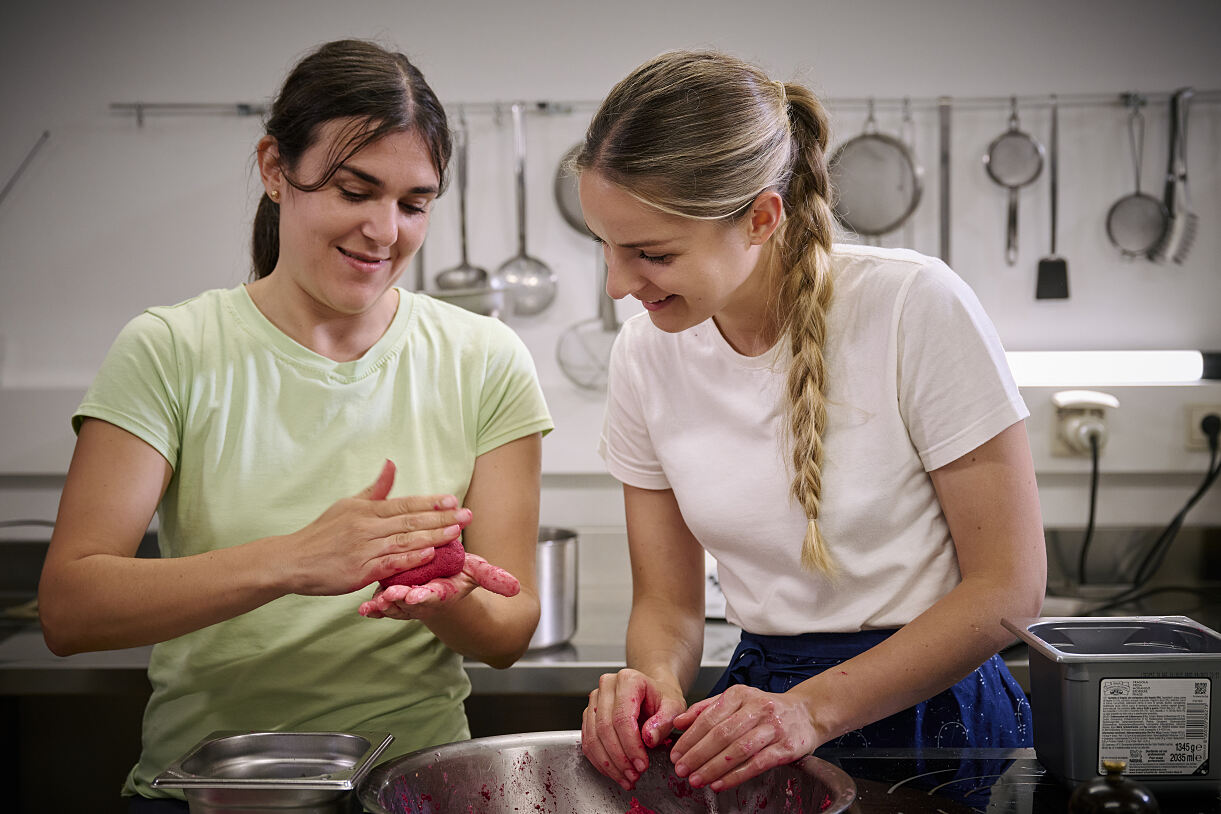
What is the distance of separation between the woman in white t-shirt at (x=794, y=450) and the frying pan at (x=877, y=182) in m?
1.03

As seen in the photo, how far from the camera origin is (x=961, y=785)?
0.87 metres

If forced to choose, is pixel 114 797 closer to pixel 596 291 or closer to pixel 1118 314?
pixel 596 291

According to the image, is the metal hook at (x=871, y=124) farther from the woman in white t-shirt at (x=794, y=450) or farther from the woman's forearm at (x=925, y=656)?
the woman's forearm at (x=925, y=656)

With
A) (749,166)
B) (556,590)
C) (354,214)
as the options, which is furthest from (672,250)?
(556,590)

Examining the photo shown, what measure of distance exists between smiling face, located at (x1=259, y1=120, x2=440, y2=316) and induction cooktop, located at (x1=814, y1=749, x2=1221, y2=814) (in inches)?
26.5

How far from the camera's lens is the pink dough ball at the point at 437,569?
0.96 m

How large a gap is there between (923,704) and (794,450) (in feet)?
0.96

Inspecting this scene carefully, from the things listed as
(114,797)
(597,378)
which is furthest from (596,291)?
(114,797)

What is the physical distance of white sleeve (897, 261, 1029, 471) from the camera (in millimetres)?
1007

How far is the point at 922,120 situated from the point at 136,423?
1.68 metres

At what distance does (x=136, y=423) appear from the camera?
110cm

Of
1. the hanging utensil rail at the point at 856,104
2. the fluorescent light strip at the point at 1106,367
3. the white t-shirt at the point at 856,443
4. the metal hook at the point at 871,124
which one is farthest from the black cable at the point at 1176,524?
the white t-shirt at the point at 856,443

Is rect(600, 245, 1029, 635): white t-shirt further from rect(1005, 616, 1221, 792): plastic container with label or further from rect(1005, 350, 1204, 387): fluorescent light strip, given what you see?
rect(1005, 350, 1204, 387): fluorescent light strip

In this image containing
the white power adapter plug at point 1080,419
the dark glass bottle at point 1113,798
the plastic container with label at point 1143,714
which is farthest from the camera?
the white power adapter plug at point 1080,419
